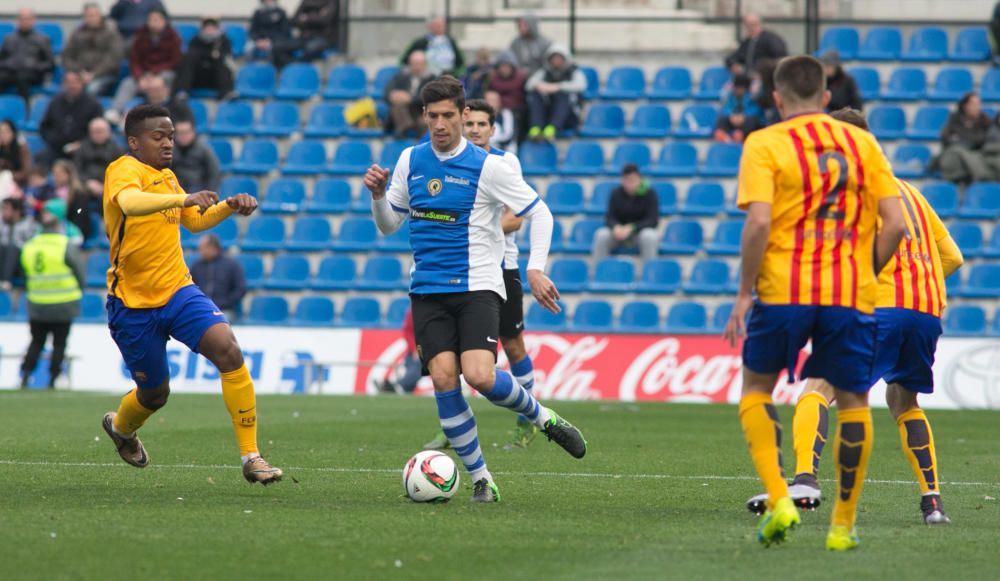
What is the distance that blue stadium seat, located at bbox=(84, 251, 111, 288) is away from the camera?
77.3ft

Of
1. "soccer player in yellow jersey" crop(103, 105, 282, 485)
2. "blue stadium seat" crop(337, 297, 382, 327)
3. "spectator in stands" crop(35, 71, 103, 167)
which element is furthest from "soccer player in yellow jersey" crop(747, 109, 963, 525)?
"spectator in stands" crop(35, 71, 103, 167)

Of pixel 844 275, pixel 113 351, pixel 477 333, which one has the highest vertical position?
pixel 844 275

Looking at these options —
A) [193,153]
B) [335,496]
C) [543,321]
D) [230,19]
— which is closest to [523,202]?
[335,496]

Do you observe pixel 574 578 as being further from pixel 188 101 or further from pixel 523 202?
pixel 188 101

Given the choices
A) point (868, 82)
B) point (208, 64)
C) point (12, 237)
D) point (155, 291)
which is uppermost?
point (208, 64)

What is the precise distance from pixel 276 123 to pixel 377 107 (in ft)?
5.55

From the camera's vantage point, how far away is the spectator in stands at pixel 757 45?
77.1 ft

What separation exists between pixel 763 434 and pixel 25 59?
2172 cm

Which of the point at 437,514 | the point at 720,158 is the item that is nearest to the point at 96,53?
the point at 720,158

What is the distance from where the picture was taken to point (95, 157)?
2353 cm

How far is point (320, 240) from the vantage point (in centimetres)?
2395

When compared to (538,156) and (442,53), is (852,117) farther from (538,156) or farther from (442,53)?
(442,53)

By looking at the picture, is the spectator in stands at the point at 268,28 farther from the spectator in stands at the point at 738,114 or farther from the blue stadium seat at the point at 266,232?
the spectator in stands at the point at 738,114

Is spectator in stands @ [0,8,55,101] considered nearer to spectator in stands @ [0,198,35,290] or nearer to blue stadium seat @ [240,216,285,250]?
spectator in stands @ [0,198,35,290]
